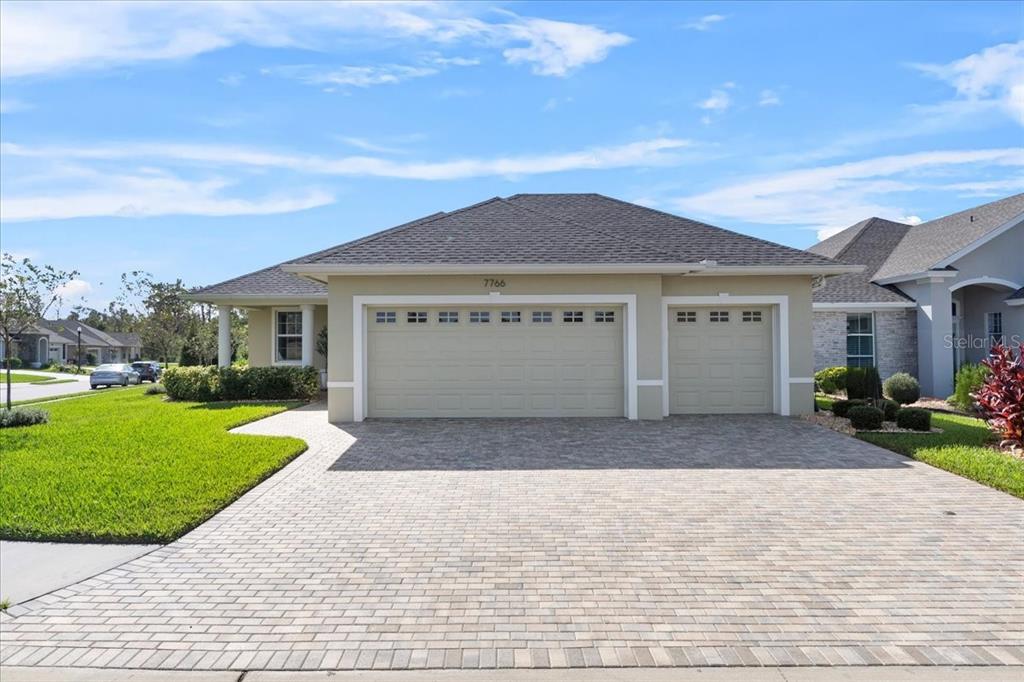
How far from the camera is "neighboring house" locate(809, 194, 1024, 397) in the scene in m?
18.2

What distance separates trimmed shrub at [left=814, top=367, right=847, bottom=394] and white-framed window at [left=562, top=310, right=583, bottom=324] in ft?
29.2

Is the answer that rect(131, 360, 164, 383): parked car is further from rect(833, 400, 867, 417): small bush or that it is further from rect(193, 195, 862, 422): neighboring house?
rect(833, 400, 867, 417): small bush

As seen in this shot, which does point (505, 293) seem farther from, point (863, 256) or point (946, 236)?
point (946, 236)

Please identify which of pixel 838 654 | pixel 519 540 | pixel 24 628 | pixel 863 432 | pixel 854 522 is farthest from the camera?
pixel 863 432

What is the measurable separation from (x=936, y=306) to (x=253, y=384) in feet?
65.8

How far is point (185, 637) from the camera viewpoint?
414 centimetres

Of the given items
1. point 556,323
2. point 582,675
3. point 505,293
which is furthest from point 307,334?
point 582,675

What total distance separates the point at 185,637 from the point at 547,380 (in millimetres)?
9686

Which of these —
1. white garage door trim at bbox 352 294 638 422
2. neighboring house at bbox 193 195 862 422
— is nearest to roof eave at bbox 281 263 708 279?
neighboring house at bbox 193 195 862 422

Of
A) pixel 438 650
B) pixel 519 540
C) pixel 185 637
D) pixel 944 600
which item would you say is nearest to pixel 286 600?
pixel 185 637

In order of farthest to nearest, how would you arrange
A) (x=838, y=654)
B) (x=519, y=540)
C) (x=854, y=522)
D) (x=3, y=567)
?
(x=854, y=522)
(x=519, y=540)
(x=3, y=567)
(x=838, y=654)

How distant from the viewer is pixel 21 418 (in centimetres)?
1408

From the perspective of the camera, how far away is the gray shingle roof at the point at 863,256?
1903 cm

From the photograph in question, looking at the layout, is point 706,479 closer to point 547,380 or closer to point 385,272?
point 547,380
